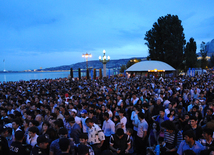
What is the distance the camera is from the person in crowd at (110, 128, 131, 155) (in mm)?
3525

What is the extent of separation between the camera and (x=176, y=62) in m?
36.1

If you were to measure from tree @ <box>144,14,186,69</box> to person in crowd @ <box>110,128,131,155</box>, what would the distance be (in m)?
34.4

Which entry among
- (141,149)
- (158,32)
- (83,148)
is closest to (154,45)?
(158,32)

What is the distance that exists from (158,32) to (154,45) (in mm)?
3325

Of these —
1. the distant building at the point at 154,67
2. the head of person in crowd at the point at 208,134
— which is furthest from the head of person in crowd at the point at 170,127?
the distant building at the point at 154,67

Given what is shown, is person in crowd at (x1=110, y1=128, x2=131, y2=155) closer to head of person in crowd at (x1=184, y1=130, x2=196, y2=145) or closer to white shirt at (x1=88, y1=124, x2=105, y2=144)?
white shirt at (x1=88, y1=124, x2=105, y2=144)

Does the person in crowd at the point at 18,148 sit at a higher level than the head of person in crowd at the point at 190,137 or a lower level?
lower

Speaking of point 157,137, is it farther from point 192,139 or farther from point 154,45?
point 154,45

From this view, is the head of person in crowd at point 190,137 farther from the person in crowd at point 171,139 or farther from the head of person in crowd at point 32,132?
the head of person in crowd at point 32,132

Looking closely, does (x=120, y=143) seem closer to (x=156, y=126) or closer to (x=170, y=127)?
(x=170, y=127)

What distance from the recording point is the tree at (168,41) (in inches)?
1371

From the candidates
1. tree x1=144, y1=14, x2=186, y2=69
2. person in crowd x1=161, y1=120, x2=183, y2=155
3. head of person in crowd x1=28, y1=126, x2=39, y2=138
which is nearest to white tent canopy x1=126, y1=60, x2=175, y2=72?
tree x1=144, y1=14, x2=186, y2=69

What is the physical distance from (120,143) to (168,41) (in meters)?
35.3

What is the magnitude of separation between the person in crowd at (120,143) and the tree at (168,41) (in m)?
34.4
